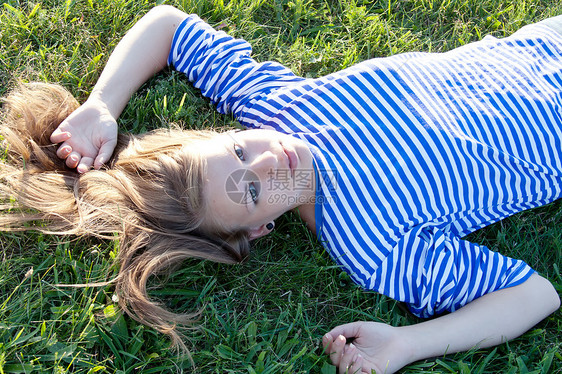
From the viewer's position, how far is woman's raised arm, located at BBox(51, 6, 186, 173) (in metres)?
2.52

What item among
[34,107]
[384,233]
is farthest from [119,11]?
[384,233]

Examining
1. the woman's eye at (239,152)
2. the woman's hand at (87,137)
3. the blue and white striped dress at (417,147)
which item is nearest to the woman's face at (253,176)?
the woman's eye at (239,152)

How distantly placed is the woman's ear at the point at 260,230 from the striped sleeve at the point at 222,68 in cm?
68

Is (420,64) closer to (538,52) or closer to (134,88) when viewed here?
(538,52)

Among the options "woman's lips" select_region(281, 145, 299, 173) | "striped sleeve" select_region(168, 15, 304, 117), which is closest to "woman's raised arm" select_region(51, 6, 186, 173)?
"striped sleeve" select_region(168, 15, 304, 117)

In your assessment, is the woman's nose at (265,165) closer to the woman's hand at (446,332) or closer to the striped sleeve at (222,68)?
the striped sleeve at (222,68)

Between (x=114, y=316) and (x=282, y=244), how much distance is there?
92 centimetres

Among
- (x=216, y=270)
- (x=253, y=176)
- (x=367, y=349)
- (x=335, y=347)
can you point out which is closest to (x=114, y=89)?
(x=253, y=176)

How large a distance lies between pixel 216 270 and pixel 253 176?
1.84ft

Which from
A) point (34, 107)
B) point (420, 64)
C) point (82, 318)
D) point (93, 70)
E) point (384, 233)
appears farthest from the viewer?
point (93, 70)

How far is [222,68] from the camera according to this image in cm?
278

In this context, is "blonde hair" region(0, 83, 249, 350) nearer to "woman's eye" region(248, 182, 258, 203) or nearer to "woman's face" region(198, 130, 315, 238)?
"woman's face" region(198, 130, 315, 238)

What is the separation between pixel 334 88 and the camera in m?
2.62

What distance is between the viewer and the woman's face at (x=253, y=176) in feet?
7.38
